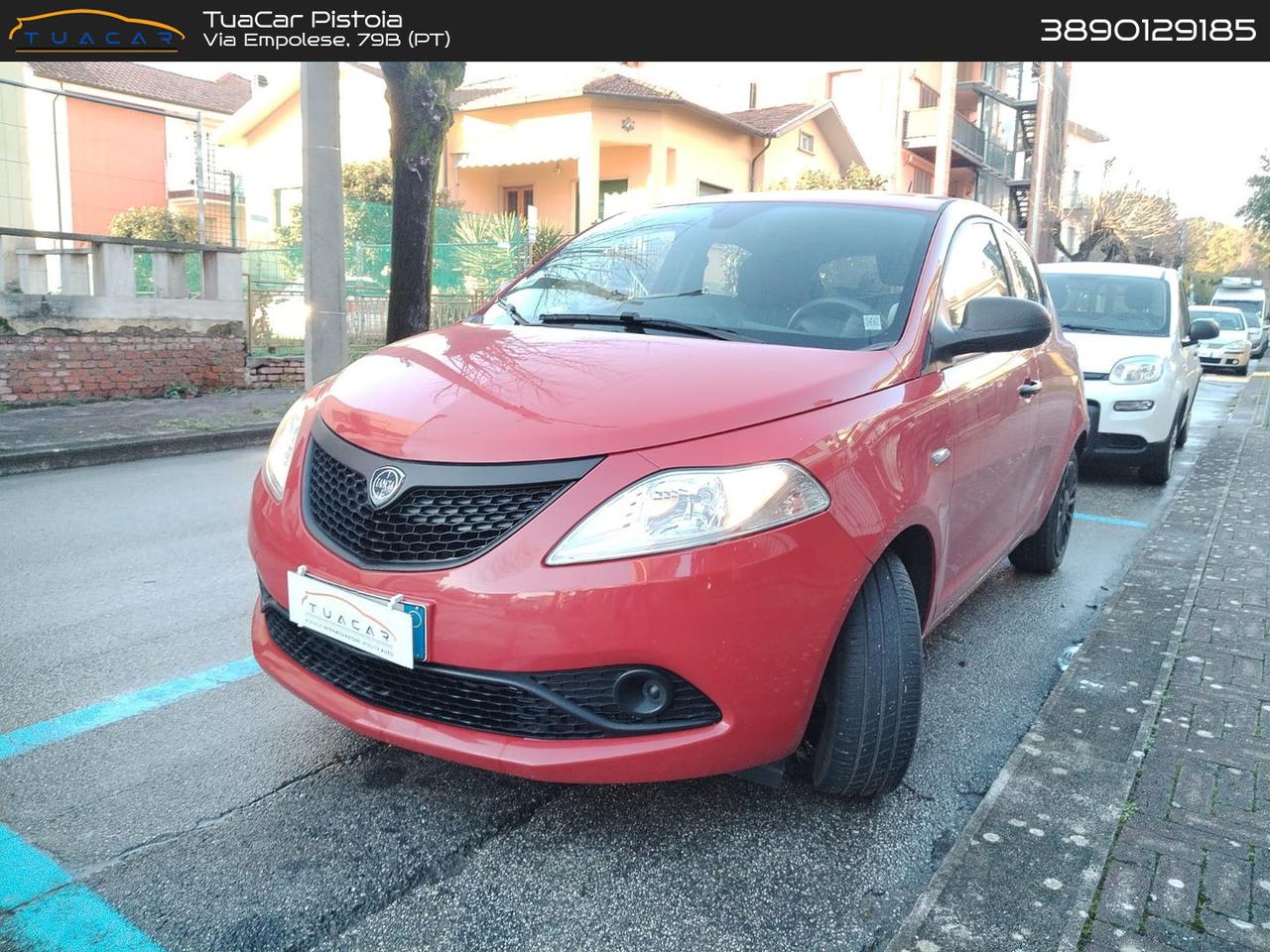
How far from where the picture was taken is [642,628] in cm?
218

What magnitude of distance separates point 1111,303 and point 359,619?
307 inches

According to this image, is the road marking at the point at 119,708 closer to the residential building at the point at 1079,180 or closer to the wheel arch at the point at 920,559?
the wheel arch at the point at 920,559

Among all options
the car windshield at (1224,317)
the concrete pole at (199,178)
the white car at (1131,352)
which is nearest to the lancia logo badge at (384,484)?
the white car at (1131,352)

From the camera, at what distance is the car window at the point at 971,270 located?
11.0 feet

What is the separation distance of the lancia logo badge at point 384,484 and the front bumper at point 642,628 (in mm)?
169

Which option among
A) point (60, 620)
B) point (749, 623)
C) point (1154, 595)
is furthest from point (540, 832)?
point (1154, 595)

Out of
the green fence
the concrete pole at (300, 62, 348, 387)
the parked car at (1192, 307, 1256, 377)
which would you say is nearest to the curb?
the concrete pole at (300, 62, 348, 387)

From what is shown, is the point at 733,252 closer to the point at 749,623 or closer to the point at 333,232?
the point at 749,623

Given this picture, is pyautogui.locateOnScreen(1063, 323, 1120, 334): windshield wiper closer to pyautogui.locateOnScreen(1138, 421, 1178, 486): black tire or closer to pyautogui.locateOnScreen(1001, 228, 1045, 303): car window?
pyautogui.locateOnScreen(1138, 421, 1178, 486): black tire

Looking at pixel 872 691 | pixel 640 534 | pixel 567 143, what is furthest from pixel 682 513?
pixel 567 143

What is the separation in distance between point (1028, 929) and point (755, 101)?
102 feet

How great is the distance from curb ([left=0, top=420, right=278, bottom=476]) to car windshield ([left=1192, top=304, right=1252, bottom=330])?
21.2m
